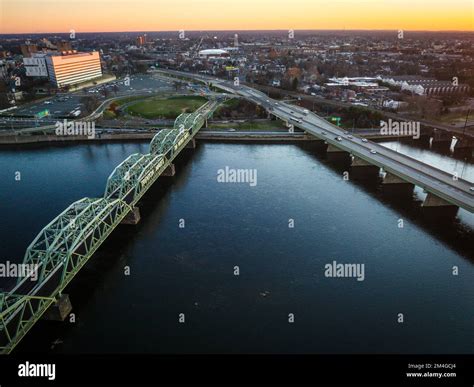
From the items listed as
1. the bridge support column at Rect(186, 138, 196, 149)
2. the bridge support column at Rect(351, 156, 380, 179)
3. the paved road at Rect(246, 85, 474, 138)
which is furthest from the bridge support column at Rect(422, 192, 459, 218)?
the bridge support column at Rect(186, 138, 196, 149)

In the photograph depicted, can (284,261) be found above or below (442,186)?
below

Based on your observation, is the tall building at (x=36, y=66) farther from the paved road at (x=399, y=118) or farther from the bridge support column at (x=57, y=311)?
the bridge support column at (x=57, y=311)

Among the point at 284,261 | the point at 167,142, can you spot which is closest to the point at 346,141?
the point at 167,142

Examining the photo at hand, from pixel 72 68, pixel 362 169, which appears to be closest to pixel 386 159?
pixel 362 169

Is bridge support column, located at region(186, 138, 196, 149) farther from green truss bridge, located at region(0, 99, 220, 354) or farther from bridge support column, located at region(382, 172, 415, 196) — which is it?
bridge support column, located at region(382, 172, 415, 196)

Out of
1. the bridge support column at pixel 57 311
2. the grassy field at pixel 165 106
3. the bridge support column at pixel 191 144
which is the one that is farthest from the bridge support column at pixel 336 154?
the bridge support column at pixel 57 311

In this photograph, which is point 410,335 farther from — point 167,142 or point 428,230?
point 167,142

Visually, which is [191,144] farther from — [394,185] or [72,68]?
[72,68]
